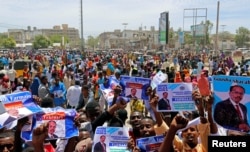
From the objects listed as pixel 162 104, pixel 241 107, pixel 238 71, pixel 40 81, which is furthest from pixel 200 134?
pixel 238 71

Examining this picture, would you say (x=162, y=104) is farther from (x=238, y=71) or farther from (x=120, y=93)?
(x=238, y=71)

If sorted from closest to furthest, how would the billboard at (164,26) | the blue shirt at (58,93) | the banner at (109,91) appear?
the banner at (109,91) < the blue shirt at (58,93) < the billboard at (164,26)

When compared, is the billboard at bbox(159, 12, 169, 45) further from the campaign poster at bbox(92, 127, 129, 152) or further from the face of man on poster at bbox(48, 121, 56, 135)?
the face of man on poster at bbox(48, 121, 56, 135)

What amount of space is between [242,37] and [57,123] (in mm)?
115858

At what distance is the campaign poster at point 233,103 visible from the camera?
394 cm

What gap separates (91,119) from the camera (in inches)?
195

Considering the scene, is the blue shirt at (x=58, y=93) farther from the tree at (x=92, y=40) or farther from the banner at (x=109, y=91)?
the tree at (x=92, y=40)

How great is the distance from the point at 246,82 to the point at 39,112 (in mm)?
2130

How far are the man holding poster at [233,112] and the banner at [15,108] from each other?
187 cm

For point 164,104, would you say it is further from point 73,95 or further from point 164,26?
point 164,26

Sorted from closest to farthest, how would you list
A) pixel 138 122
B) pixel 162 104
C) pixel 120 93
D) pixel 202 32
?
pixel 138 122, pixel 162 104, pixel 120 93, pixel 202 32

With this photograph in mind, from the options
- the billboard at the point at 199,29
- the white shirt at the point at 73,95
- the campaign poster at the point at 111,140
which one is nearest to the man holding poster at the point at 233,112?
the campaign poster at the point at 111,140

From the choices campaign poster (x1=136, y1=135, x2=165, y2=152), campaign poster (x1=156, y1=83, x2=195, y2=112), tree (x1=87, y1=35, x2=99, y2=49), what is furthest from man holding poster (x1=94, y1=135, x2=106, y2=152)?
tree (x1=87, y1=35, x2=99, y2=49)

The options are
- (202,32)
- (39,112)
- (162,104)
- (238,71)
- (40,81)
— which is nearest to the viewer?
(39,112)
